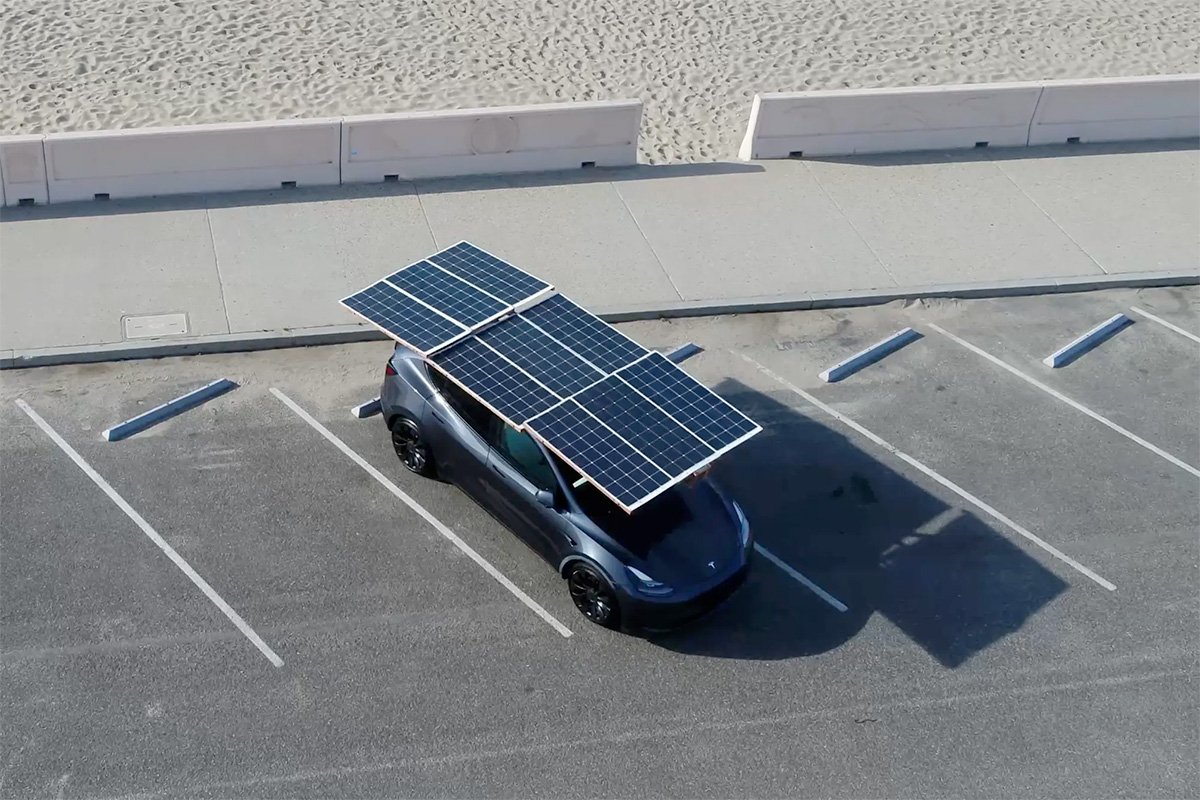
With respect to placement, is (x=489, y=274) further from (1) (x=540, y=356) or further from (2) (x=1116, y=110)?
(2) (x=1116, y=110)

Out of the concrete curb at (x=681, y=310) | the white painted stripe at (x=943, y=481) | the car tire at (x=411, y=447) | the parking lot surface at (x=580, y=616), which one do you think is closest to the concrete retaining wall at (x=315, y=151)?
the concrete curb at (x=681, y=310)

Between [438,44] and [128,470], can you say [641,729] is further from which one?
[438,44]

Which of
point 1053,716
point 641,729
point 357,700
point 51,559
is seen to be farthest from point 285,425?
point 1053,716

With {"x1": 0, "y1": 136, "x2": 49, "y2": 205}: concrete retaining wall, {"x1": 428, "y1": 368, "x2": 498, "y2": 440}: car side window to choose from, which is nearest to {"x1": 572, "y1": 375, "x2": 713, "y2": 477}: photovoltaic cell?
{"x1": 428, "y1": 368, "x2": 498, "y2": 440}: car side window

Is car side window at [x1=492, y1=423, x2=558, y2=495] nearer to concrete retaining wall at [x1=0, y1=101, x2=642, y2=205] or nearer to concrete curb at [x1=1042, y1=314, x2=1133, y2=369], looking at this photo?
concrete retaining wall at [x1=0, y1=101, x2=642, y2=205]

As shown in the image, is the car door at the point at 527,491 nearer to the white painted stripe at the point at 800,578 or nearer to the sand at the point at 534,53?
the white painted stripe at the point at 800,578

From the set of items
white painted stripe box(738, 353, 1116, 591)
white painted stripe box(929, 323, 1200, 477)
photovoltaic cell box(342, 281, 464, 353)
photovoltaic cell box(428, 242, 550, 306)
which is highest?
photovoltaic cell box(428, 242, 550, 306)
